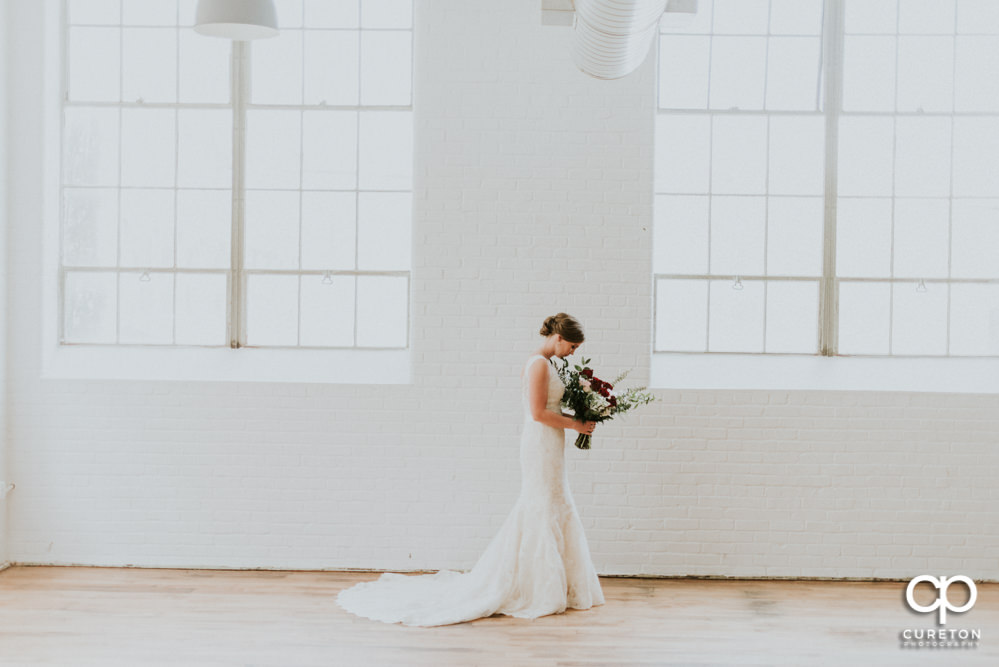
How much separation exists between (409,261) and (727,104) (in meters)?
2.26

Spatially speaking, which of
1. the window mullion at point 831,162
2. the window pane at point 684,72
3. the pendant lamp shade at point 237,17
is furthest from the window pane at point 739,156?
the pendant lamp shade at point 237,17

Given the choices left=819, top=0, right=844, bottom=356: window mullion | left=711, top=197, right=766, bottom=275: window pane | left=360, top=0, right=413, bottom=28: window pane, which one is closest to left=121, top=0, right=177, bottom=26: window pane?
left=360, top=0, right=413, bottom=28: window pane

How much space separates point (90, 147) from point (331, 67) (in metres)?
1.62

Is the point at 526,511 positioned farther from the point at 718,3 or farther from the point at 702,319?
the point at 718,3

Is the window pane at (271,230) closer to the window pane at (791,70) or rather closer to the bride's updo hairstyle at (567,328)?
the bride's updo hairstyle at (567,328)

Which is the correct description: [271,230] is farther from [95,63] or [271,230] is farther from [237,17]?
[237,17]

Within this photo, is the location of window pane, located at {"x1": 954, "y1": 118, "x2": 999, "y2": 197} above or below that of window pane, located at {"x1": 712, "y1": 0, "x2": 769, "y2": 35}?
below

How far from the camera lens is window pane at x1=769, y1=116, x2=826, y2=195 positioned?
6355mm

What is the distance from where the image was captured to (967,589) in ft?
19.2

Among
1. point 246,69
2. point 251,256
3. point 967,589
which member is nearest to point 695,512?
point 967,589

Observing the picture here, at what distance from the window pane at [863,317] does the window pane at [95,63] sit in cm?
485

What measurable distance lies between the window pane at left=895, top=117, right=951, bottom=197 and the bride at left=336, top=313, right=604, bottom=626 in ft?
8.80

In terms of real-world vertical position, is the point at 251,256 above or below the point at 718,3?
below

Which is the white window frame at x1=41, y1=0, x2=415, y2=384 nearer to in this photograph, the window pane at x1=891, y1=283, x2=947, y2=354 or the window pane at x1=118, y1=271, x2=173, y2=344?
the window pane at x1=118, y1=271, x2=173, y2=344
